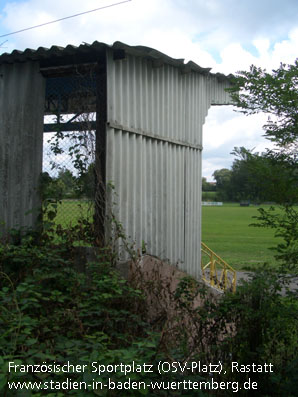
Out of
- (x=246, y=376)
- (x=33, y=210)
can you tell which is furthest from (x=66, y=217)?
(x=246, y=376)

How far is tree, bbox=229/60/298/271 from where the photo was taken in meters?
4.18

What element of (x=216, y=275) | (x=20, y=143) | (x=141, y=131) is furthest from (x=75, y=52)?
(x=216, y=275)

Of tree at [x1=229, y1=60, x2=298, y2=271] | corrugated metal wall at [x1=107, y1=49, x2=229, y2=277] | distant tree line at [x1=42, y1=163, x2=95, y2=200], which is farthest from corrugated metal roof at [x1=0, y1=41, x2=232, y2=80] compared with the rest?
tree at [x1=229, y1=60, x2=298, y2=271]

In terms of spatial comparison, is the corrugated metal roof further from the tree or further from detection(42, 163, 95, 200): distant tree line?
the tree

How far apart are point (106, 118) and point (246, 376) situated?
4.36 metres

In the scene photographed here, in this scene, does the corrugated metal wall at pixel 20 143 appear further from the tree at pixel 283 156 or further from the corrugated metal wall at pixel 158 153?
the tree at pixel 283 156

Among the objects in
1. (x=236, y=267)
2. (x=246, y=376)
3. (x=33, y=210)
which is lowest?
(x=236, y=267)

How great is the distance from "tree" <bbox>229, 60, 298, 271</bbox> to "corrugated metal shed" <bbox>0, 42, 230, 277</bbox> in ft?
10.3

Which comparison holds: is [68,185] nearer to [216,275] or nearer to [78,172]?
[78,172]

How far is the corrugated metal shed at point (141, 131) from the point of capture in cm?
706

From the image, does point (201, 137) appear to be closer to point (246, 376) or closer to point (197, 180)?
point (197, 180)

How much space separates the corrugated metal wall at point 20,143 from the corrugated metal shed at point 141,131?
2 cm

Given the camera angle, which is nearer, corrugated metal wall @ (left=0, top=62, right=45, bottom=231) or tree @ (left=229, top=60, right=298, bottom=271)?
tree @ (left=229, top=60, right=298, bottom=271)

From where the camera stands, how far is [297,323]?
4.36 metres
